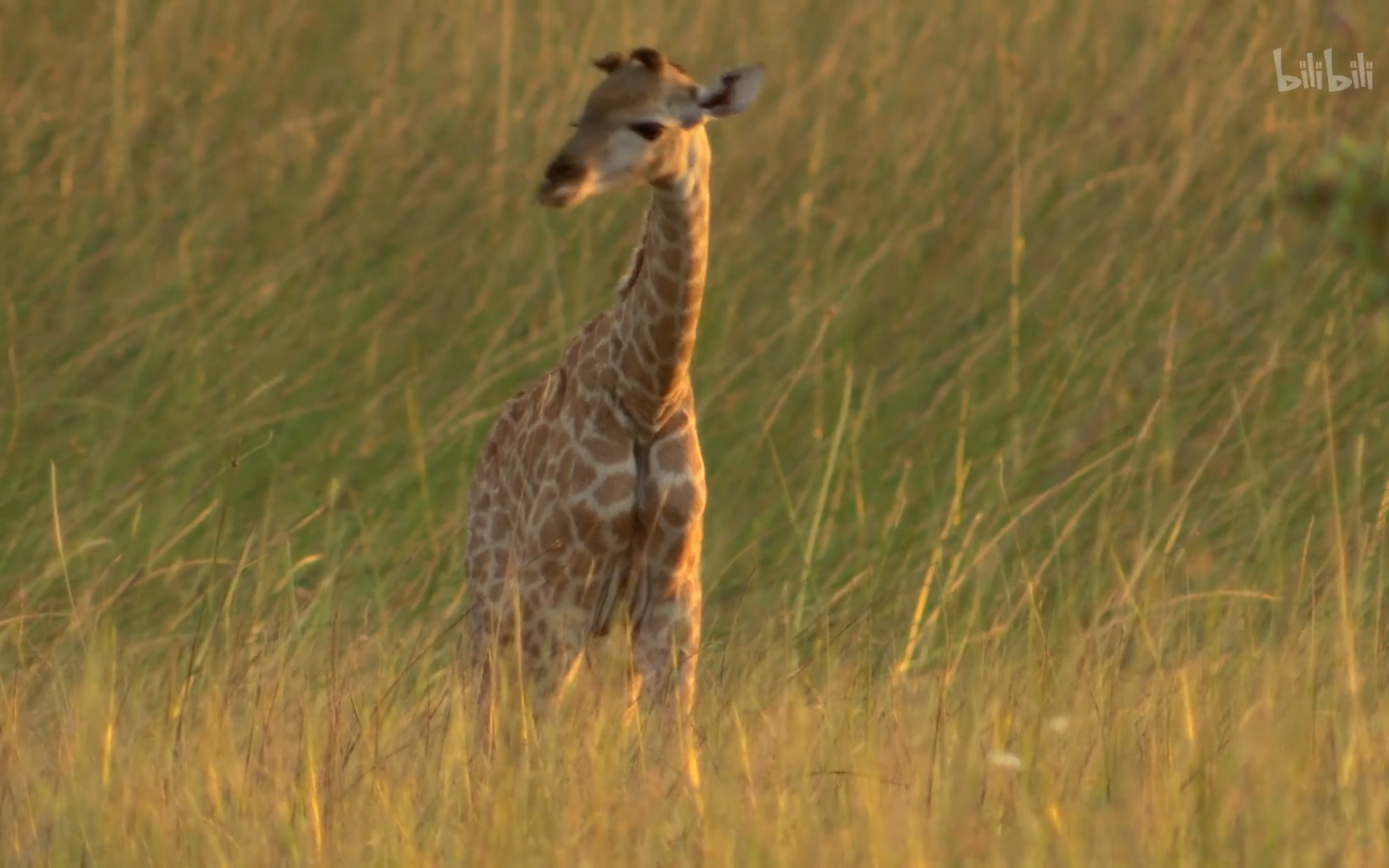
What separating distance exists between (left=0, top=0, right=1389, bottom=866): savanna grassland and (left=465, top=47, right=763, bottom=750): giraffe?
0.31 m

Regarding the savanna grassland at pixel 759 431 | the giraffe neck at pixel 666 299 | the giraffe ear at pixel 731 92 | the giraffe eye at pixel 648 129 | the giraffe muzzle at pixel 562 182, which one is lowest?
the savanna grassland at pixel 759 431

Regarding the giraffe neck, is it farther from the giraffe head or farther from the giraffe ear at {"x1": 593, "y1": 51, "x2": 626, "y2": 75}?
the giraffe ear at {"x1": 593, "y1": 51, "x2": 626, "y2": 75}

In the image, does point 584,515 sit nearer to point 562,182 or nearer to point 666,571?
point 666,571

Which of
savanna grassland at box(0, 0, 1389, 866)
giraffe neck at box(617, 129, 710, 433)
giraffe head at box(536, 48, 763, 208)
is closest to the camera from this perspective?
savanna grassland at box(0, 0, 1389, 866)

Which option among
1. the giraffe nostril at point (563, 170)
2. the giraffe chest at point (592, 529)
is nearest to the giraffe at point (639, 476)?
the giraffe chest at point (592, 529)

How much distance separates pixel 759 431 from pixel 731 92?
2.93m

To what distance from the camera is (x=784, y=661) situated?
629 centimetres

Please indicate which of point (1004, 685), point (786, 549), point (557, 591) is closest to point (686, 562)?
point (557, 591)

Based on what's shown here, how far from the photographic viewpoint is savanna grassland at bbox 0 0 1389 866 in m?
4.94

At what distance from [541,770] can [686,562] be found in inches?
55.2

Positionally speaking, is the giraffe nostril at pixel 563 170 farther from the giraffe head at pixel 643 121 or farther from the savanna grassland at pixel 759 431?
the savanna grassland at pixel 759 431

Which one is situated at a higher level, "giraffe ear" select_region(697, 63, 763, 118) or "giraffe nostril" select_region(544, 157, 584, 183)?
"giraffe ear" select_region(697, 63, 763, 118)

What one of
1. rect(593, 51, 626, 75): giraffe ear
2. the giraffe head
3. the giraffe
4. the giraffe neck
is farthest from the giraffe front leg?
rect(593, 51, 626, 75): giraffe ear

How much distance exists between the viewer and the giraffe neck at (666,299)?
615 cm
